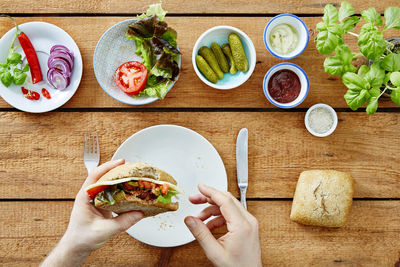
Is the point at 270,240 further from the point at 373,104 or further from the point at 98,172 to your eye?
the point at 98,172

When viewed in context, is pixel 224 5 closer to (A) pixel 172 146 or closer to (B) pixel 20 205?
(A) pixel 172 146

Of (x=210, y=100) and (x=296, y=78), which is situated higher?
(x=296, y=78)

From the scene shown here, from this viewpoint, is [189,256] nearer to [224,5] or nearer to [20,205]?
[20,205]

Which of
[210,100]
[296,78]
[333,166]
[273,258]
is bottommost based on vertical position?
[273,258]

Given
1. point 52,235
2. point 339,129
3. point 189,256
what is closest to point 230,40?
point 339,129

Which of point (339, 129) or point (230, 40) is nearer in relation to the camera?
point (230, 40)

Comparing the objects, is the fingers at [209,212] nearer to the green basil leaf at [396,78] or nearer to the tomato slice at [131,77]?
the tomato slice at [131,77]

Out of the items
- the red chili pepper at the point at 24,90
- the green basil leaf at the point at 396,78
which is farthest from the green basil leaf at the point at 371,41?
the red chili pepper at the point at 24,90
